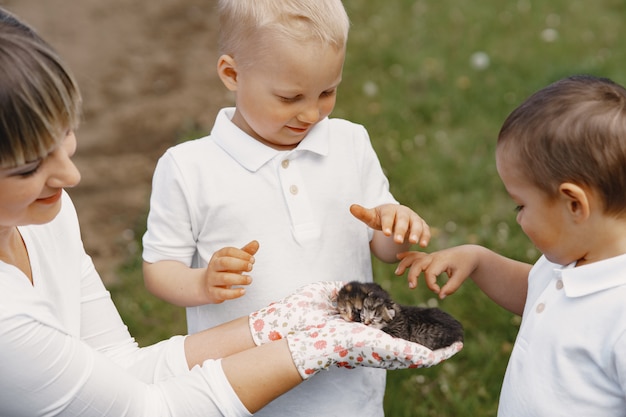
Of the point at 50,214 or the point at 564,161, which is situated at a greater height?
the point at 564,161

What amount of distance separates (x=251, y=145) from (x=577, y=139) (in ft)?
3.16

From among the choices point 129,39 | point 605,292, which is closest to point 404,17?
point 129,39

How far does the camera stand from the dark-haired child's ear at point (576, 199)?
1.85 m

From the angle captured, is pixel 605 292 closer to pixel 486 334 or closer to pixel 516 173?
pixel 516 173

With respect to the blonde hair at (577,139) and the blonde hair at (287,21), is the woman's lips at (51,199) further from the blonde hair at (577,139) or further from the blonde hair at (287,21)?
the blonde hair at (577,139)

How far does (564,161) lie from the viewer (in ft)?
6.16

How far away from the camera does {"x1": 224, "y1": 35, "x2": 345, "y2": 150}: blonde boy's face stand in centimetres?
221

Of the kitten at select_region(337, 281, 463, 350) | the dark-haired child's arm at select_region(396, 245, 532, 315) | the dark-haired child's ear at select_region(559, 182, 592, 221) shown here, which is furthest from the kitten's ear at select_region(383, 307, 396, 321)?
the dark-haired child's ear at select_region(559, 182, 592, 221)

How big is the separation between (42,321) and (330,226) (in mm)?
891

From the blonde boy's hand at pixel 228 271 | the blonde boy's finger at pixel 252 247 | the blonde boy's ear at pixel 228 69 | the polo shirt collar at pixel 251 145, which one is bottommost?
the blonde boy's hand at pixel 228 271

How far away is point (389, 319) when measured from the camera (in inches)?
89.0

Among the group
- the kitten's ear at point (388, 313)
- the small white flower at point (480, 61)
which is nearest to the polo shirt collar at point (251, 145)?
the kitten's ear at point (388, 313)

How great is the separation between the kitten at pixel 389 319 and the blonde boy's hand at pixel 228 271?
293mm

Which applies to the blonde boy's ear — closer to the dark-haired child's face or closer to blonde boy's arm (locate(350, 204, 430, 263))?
blonde boy's arm (locate(350, 204, 430, 263))
